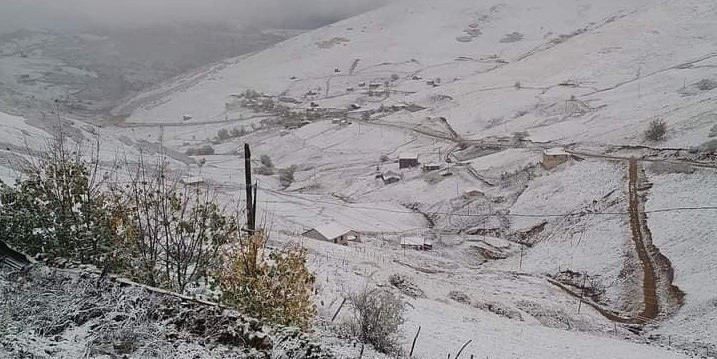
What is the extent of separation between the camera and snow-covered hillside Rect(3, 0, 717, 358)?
2373 centimetres

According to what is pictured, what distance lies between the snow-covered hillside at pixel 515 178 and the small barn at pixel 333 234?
182 cm

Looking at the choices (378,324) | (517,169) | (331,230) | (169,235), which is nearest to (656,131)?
(517,169)

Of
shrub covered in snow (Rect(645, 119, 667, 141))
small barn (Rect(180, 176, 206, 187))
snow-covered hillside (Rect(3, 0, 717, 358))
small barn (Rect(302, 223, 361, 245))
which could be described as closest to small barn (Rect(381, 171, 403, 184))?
snow-covered hillside (Rect(3, 0, 717, 358))

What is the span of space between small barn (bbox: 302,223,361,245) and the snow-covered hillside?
182 cm

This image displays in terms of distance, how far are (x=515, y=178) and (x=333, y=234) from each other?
78.6ft

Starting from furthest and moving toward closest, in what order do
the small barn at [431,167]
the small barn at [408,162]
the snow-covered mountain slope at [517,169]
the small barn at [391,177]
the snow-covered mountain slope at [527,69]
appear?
the snow-covered mountain slope at [527,69]
the small barn at [408,162]
the small barn at [431,167]
the small barn at [391,177]
the snow-covered mountain slope at [517,169]

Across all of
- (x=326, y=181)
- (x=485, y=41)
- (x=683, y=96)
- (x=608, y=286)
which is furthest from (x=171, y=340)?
(x=485, y=41)

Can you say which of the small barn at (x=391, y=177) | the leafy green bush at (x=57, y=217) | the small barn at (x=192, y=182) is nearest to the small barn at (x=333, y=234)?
the small barn at (x=192, y=182)

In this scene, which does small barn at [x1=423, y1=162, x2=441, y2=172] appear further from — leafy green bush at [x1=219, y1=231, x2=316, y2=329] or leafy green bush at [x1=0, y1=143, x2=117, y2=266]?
leafy green bush at [x1=219, y1=231, x2=316, y2=329]

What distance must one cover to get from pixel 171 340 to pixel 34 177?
524 cm

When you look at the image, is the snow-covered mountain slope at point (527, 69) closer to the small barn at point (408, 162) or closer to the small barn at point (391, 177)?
the small barn at point (408, 162)

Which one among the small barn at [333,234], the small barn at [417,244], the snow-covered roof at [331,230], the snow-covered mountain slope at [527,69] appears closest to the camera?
the small barn at [333,234]

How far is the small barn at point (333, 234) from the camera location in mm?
39062

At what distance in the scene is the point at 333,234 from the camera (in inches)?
1560
